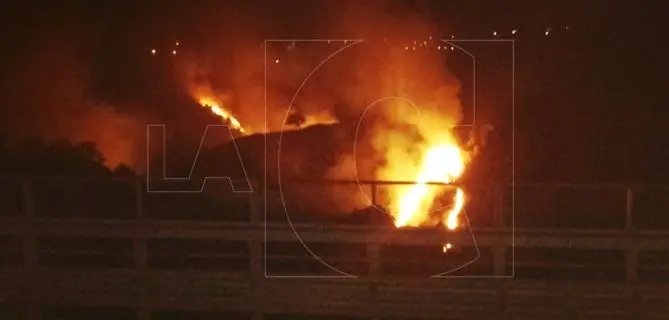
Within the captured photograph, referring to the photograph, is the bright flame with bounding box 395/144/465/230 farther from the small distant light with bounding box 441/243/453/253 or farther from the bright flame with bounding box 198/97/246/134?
the bright flame with bounding box 198/97/246/134

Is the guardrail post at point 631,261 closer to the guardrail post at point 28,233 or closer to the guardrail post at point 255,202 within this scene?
the guardrail post at point 255,202

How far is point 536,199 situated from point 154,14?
717cm

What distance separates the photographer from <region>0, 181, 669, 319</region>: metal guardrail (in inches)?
340

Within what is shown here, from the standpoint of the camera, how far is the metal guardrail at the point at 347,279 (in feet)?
28.3

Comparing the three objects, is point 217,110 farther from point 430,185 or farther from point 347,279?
point 347,279

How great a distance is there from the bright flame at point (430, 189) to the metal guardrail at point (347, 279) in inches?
20.9

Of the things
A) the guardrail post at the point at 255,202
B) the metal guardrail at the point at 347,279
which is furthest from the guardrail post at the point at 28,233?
the guardrail post at the point at 255,202

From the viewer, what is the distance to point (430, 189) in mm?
10508

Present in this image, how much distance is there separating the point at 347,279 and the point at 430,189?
210 cm

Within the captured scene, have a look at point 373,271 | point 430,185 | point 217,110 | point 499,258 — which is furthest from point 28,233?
point 217,110

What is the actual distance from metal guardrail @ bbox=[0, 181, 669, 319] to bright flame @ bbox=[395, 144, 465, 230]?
0.53 meters

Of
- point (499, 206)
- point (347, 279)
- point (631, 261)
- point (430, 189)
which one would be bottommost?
point (347, 279)

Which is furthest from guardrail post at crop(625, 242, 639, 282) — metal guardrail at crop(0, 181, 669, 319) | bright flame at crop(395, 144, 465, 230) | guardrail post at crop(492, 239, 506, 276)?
bright flame at crop(395, 144, 465, 230)

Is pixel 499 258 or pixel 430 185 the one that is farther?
pixel 430 185
